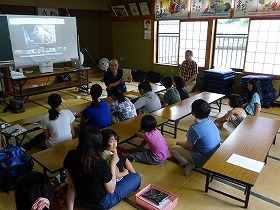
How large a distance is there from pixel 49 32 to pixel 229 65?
4716 millimetres

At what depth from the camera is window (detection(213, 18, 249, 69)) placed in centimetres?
582

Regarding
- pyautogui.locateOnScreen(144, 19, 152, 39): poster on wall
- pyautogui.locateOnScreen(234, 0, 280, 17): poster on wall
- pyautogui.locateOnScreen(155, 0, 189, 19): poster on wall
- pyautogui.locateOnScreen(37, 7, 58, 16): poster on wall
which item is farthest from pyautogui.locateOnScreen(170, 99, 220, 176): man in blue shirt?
pyautogui.locateOnScreen(37, 7, 58, 16): poster on wall

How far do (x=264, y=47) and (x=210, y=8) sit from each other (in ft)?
5.27

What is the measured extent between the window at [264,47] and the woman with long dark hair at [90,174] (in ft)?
16.4

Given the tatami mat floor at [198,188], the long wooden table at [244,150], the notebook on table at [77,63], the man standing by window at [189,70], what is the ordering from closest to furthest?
the long wooden table at [244,150] → the tatami mat floor at [198,188] → the man standing by window at [189,70] → the notebook on table at [77,63]

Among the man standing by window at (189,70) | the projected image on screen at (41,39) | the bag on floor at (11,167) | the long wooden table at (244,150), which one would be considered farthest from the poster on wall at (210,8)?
the bag on floor at (11,167)

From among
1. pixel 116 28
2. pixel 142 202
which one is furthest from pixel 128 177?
pixel 116 28

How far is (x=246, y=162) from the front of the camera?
2203 millimetres

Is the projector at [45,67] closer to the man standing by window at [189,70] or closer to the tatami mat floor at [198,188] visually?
the tatami mat floor at [198,188]

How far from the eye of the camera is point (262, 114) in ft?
15.8

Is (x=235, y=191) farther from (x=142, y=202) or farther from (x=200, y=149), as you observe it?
(x=142, y=202)

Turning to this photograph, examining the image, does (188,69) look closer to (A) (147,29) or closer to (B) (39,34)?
(A) (147,29)

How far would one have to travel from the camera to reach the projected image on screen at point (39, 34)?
18.3ft

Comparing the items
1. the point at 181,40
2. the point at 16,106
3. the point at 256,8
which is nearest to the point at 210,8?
the point at 256,8
